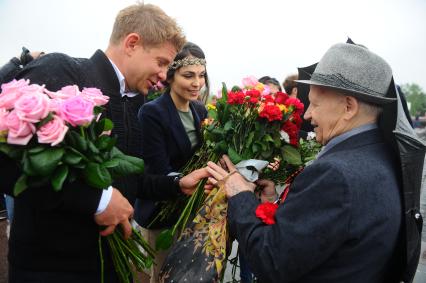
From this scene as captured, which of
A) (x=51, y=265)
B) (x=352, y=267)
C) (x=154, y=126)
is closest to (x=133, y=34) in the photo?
(x=154, y=126)

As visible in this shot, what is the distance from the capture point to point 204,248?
187 cm

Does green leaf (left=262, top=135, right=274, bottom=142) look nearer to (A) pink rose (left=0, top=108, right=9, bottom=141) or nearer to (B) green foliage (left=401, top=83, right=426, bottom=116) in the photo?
(A) pink rose (left=0, top=108, right=9, bottom=141)

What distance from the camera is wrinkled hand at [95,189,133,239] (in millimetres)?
1518

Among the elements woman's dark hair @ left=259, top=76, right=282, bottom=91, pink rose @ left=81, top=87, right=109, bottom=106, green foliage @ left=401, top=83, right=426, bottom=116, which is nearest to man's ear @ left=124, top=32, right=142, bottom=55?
pink rose @ left=81, top=87, right=109, bottom=106

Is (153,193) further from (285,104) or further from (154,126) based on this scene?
(285,104)

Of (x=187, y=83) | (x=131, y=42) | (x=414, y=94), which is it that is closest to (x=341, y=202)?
(x=131, y=42)

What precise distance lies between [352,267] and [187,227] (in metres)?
0.91

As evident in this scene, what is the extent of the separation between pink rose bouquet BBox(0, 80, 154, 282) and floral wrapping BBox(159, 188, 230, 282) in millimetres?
658

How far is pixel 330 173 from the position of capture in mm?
1383

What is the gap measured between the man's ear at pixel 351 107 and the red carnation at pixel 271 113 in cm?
45

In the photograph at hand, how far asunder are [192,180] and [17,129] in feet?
3.97

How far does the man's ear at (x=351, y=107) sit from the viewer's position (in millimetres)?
1566


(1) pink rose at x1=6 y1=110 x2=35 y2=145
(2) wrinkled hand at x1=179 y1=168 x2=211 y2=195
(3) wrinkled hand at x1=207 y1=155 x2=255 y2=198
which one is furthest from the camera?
(2) wrinkled hand at x1=179 y1=168 x2=211 y2=195

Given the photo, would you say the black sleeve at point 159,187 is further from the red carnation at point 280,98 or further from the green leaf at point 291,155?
the red carnation at point 280,98
